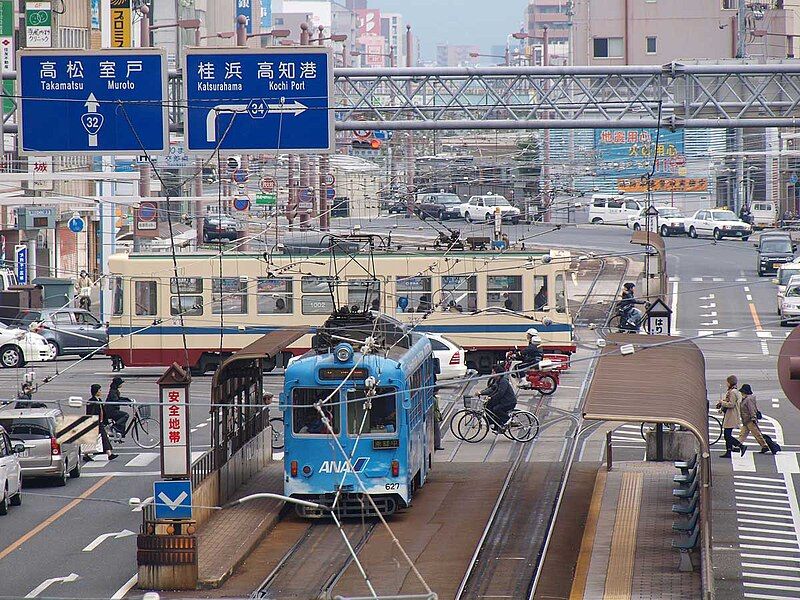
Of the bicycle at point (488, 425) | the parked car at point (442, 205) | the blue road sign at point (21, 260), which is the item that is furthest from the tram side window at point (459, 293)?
the parked car at point (442, 205)

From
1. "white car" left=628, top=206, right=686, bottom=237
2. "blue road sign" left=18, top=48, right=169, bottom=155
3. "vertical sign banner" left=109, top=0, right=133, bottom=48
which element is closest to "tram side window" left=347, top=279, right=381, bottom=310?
"blue road sign" left=18, top=48, right=169, bottom=155

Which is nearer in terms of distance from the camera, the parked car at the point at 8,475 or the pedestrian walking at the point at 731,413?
the parked car at the point at 8,475

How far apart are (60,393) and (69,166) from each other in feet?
71.8

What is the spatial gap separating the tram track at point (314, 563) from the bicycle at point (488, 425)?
7.38 m

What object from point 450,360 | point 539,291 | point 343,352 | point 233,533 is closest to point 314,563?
point 233,533

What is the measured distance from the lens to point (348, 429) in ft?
63.8

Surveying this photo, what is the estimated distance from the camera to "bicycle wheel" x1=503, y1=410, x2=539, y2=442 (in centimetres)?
2661

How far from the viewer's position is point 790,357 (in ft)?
33.9

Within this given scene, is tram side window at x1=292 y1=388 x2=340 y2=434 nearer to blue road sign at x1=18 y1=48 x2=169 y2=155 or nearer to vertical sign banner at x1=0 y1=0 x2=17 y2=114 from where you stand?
blue road sign at x1=18 y1=48 x2=169 y2=155

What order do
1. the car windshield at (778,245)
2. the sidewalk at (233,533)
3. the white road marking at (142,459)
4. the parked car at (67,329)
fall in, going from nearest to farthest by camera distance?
the sidewalk at (233,533)
the white road marking at (142,459)
the parked car at (67,329)
the car windshield at (778,245)

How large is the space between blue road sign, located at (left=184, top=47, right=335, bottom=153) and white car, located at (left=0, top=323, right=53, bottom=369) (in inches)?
640

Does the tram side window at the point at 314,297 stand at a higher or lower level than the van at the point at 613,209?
lower

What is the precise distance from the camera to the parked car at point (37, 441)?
22516 mm

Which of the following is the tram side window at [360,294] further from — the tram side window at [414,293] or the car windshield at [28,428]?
the car windshield at [28,428]
